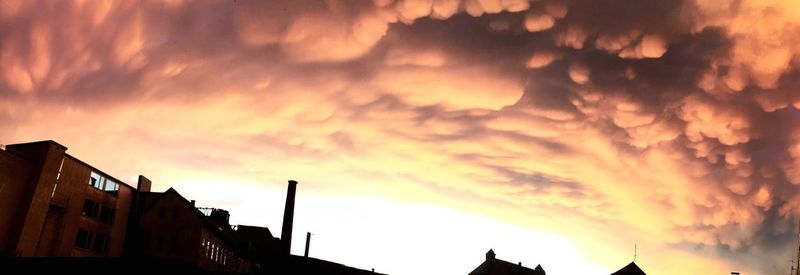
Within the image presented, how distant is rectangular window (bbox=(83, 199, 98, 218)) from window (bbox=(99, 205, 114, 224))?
3.21 feet

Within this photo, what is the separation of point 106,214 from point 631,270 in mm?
52394

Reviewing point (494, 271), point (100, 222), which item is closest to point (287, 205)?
point (100, 222)

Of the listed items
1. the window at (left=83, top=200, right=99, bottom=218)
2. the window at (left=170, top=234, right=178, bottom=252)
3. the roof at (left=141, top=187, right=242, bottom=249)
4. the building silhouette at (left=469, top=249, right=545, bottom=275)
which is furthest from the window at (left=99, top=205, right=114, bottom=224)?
the building silhouette at (left=469, top=249, right=545, bottom=275)

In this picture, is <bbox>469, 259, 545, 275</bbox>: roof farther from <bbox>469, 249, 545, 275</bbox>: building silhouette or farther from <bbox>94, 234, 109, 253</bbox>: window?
→ <bbox>94, 234, 109, 253</bbox>: window

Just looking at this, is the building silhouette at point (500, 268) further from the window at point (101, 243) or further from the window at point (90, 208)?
the window at point (90, 208)

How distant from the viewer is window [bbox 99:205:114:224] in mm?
A: 51750

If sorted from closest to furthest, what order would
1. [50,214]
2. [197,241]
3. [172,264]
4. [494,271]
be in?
1. [172,264]
2. [50,214]
3. [197,241]
4. [494,271]

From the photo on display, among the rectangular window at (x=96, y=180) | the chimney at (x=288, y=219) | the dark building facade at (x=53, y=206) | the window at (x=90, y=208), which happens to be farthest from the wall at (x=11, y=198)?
the chimney at (x=288, y=219)

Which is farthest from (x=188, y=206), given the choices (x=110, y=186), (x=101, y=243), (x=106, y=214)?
(x=101, y=243)

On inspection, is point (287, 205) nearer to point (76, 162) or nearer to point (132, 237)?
point (132, 237)

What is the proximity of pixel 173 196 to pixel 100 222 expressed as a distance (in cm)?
620

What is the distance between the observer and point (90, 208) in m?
50.0

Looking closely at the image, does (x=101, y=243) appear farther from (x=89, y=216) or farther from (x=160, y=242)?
(x=160, y=242)

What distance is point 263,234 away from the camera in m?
82.2
